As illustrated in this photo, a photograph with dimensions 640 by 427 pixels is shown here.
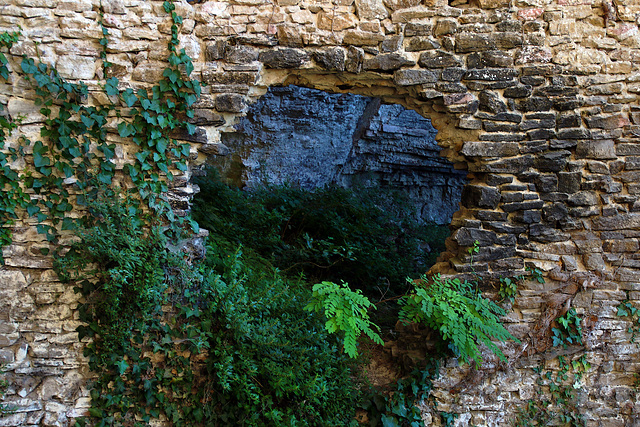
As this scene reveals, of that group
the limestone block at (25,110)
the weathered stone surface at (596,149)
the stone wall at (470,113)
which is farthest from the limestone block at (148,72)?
the weathered stone surface at (596,149)

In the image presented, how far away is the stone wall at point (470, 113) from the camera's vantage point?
319cm

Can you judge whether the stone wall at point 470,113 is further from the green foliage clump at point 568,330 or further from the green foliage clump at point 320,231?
the green foliage clump at point 320,231

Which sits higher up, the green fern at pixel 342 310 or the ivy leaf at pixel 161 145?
the ivy leaf at pixel 161 145

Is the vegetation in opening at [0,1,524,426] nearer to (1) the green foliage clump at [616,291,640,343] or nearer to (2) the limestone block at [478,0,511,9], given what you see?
(1) the green foliage clump at [616,291,640,343]

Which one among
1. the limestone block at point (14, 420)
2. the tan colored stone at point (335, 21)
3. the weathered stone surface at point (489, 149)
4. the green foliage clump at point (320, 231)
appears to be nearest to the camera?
the limestone block at point (14, 420)

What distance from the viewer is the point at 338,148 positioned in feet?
22.9

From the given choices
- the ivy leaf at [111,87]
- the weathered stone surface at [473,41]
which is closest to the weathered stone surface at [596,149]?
the weathered stone surface at [473,41]

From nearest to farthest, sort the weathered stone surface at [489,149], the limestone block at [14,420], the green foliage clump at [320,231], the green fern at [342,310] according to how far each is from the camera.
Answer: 1. the green fern at [342,310]
2. the limestone block at [14,420]
3. the weathered stone surface at [489,149]
4. the green foliage clump at [320,231]

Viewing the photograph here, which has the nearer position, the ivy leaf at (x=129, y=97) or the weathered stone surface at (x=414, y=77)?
the ivy leaf at (x=129, y=97)

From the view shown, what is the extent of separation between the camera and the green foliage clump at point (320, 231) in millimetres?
4906

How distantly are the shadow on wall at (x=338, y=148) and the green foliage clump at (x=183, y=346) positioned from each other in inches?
117

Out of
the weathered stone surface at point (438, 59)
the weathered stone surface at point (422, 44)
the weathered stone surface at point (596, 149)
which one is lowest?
the weathered stone surface at point (596, 149)

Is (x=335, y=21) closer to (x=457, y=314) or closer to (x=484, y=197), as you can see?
(x=484, y=197)

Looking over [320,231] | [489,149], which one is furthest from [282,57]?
[320,231]
